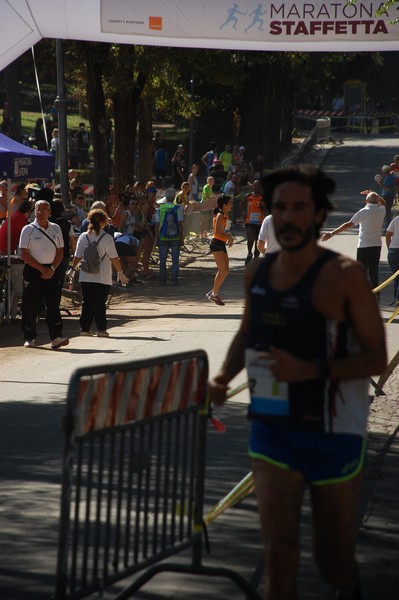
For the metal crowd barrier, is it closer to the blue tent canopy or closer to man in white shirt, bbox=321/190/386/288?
the blue tent canopy

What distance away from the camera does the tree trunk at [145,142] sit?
36.4 meters

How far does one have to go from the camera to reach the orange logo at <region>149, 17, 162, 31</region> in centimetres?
1400

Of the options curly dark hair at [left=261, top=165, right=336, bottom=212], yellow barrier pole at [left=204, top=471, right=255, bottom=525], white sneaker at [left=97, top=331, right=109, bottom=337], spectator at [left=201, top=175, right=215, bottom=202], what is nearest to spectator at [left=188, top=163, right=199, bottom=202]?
spectator at [left=201, top=175, right=215, bottom=202]

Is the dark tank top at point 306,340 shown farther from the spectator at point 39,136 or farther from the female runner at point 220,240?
the spectator at point 39,136

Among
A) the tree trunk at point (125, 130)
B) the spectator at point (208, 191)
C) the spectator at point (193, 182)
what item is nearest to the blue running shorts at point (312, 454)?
the tree trunk at point (125, 130)

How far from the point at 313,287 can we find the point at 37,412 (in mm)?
6574

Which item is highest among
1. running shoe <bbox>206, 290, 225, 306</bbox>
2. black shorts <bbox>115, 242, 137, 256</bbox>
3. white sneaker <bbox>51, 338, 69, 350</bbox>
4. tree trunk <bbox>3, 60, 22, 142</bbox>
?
tree trunk <bbox>3, 60, 22, 142</bbox>

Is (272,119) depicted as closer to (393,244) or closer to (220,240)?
(220,240)

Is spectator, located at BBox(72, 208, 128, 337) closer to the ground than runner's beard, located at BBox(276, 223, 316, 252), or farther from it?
closer to the ground

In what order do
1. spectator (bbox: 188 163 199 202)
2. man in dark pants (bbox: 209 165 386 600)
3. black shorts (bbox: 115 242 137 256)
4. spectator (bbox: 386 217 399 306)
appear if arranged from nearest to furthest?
1. man in dark pants (bbox: 209 165 386 600)
2. spectator (bbox: 386 217 399 306)
3. black shorts (bbox: 115 242 137 256)
4. spectator (bbox: 188 163 199 202)

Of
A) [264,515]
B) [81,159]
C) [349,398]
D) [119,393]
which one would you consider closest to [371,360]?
[349,398]

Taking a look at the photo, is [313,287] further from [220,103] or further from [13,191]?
[220,103]

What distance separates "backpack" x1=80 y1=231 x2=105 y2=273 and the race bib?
11.2 metres

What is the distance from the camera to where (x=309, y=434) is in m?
4.43
